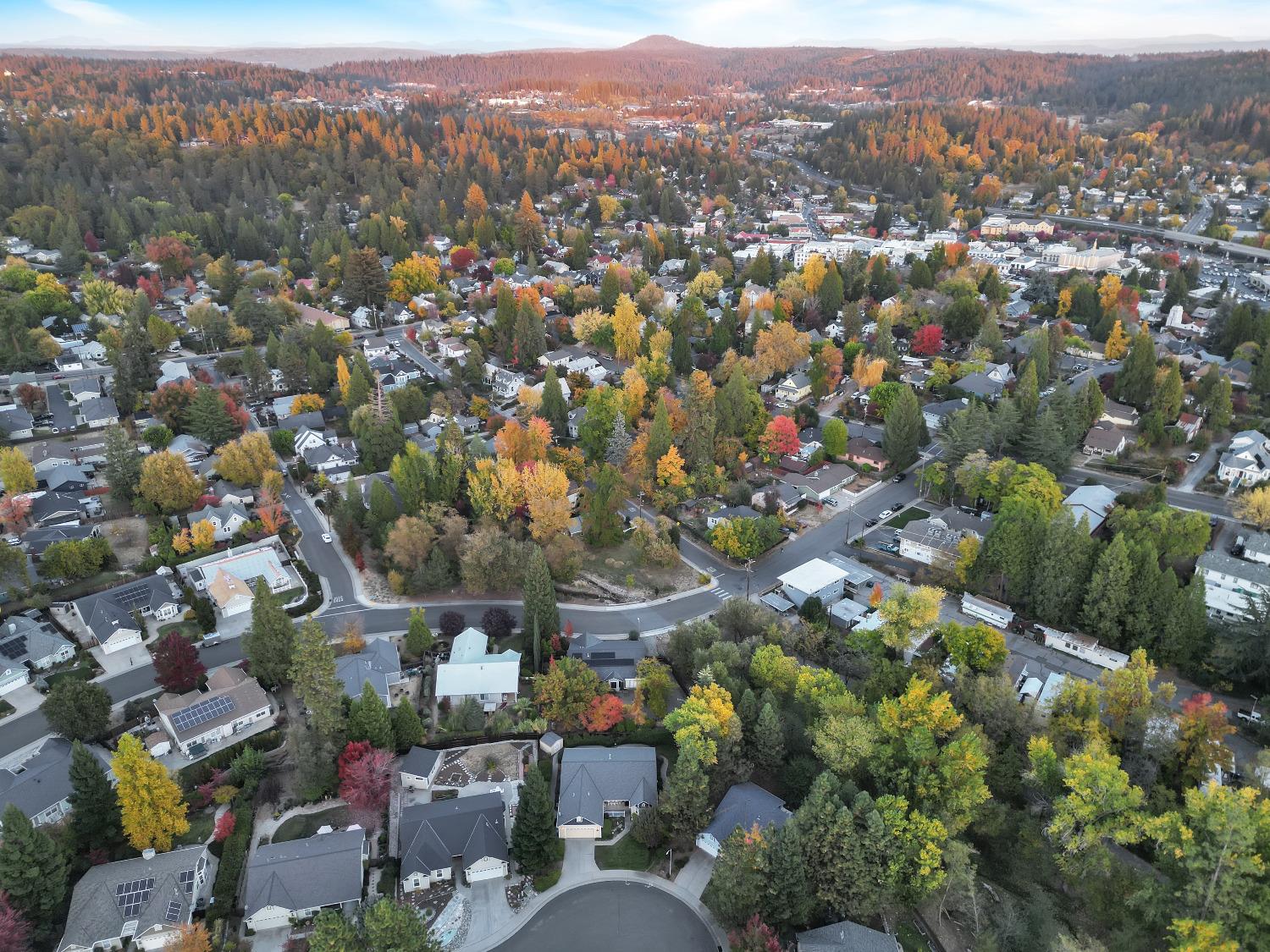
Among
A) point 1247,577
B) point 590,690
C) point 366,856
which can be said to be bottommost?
point 366,856

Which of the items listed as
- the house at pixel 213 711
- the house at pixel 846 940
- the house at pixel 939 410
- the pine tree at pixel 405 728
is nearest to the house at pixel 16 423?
the house at pixel 213 711

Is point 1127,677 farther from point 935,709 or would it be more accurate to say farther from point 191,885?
point 191,885

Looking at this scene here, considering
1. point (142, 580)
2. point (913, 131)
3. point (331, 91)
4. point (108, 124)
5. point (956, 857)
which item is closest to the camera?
point (956, 857)

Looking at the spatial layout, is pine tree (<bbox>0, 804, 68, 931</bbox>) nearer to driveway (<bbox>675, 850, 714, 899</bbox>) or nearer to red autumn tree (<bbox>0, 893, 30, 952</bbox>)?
red autumn tree (<bbox>0, 893, 30, 952</bbox>)

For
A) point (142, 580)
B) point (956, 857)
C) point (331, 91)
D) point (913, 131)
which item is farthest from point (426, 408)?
point (331, 91)

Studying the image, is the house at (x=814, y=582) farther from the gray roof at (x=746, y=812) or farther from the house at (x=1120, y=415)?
the house at (x=1120, y=415)

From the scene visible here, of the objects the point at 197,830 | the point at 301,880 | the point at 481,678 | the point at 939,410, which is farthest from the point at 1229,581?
the point at 197,830

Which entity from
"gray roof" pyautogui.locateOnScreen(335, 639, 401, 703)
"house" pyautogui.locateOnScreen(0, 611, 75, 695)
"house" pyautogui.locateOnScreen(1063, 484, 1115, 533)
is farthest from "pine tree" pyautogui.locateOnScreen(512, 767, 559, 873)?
"house" pyautogui.locateOnScreen(1063, 484, 1115, 533)

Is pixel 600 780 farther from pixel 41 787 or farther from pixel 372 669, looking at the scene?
pixel 41 787
